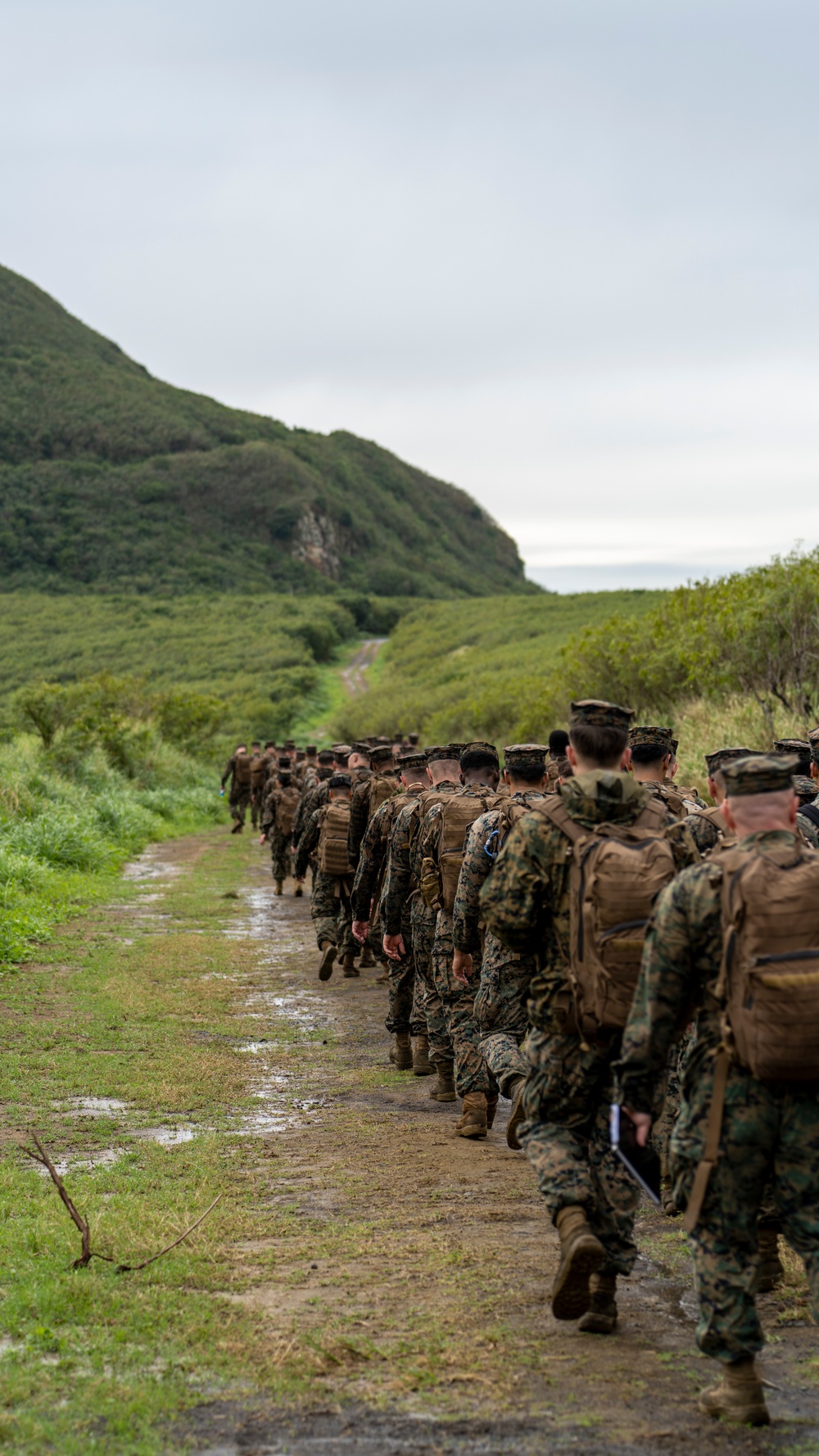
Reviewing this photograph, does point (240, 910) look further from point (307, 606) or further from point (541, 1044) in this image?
point (307, 606)

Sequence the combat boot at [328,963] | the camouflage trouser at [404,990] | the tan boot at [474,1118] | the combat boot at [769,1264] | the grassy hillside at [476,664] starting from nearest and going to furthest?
the combat boot at [769,1264] → the tan boot at [474,1118] → the camouflage trouser at [404,990] → the combat boot at [328,963] → the grassy hillside at [476,664]

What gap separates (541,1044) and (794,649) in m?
18.3

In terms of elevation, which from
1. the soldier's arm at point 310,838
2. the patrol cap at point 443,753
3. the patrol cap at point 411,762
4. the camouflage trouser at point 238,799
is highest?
the patrol cap at point 443,753

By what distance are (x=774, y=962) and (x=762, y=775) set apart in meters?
0.55

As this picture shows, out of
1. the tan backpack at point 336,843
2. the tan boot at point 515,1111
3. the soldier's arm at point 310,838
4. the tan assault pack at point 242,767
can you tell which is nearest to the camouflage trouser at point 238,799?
the tan assault pack at point 242,767

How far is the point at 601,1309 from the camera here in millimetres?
4379

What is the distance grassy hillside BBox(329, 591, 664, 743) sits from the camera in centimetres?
3956

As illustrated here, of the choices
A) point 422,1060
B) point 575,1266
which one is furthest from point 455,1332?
point 422,1060

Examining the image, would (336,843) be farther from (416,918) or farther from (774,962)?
(774,962)

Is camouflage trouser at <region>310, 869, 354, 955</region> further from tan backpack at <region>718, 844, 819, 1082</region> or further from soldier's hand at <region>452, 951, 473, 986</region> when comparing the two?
tan backpack at <region>718, 844, 819, 1082</region>

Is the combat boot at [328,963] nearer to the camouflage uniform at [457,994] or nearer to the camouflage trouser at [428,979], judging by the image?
the camouflage trouser at [428,979]

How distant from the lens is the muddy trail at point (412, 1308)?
3.65 m

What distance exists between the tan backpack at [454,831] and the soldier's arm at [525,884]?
2.45 metres

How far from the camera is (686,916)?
380cm
